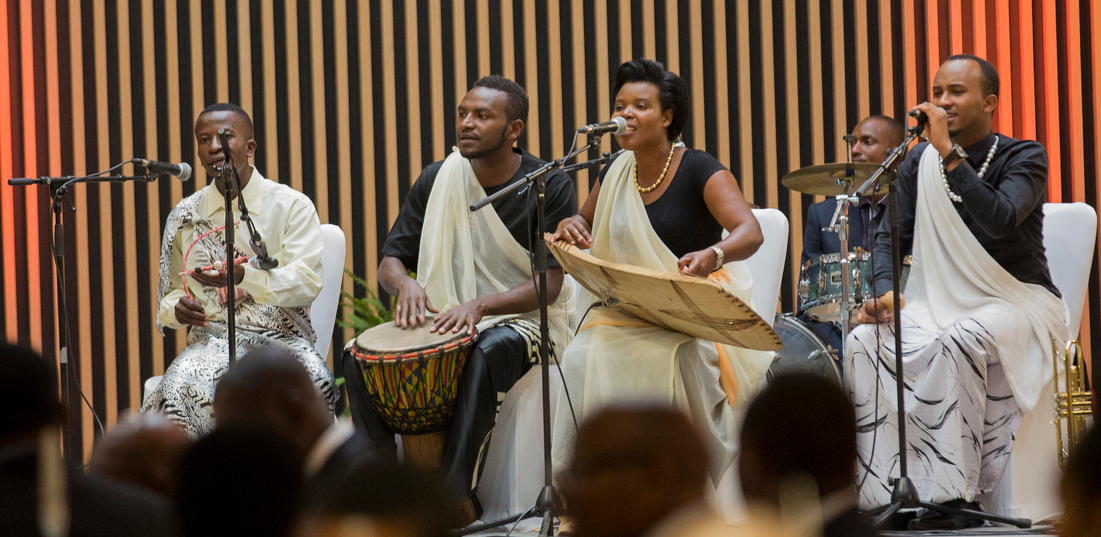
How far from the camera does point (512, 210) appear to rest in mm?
5180

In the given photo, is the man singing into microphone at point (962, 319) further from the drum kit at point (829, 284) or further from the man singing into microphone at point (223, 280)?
the man singing into microphone at point (223, 280)

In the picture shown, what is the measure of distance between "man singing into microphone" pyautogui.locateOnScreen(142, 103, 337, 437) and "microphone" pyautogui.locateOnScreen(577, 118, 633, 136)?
4.52 ft

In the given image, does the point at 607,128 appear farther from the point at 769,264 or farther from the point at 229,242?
the point at 229,242

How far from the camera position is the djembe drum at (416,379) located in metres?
4.58

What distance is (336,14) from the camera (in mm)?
7398

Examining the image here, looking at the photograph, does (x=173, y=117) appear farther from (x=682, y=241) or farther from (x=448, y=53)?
(x=682, y=241)

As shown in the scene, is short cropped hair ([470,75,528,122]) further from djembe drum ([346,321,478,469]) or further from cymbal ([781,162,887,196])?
cymbal ([781,162,887,196])

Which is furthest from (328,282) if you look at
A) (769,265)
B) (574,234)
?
(769,265)

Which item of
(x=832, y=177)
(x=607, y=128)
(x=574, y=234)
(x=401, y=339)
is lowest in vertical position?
(x=401, y=339)

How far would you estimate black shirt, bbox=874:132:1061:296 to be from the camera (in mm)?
4609

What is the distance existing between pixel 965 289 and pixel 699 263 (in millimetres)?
1232

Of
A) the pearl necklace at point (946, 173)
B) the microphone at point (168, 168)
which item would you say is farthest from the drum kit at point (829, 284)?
the microphone at point (168, 168)

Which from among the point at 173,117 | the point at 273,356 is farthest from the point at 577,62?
the point at 273,356

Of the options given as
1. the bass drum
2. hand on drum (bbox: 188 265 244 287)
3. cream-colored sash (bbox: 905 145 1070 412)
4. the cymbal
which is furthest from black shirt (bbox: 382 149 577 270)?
cream-colored sash (bbox: 905 145 1070 412)
